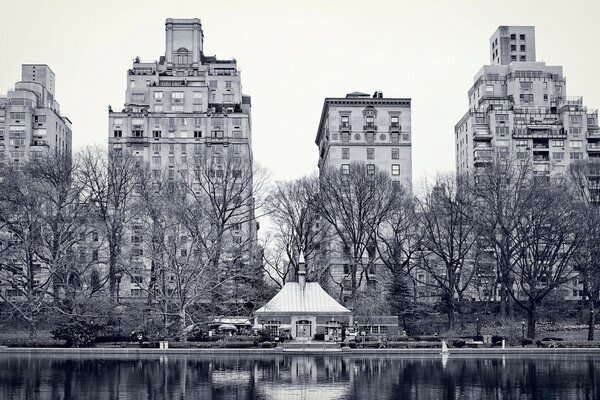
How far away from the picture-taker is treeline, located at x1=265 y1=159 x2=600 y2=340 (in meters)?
75.6

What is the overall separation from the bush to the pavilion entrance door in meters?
19.7

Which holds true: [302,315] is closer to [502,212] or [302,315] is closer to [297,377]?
[502,212]

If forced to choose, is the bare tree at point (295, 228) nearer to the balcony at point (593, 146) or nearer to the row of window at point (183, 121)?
the row of window at point (183, 121)

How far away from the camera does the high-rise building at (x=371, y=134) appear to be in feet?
368

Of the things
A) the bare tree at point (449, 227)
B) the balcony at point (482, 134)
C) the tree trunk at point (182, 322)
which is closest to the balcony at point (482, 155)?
the balcony at point (482, 134)

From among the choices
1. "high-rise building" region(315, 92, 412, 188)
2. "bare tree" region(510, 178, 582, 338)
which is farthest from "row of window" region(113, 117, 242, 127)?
"bare tree" region(510, 178, 582, 338)

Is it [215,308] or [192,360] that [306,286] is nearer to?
[215,308]

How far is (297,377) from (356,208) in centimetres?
4136

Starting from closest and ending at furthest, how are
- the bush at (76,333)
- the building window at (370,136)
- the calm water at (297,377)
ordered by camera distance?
the calm water at (297,377), the bush at (76,333), the building window at (370,136)

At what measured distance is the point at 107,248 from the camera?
78062mm

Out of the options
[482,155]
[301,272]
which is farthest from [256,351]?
[482,155]

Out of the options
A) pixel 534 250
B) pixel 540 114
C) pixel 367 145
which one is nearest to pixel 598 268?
pixel 534 250

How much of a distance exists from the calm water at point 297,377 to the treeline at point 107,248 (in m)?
9.83

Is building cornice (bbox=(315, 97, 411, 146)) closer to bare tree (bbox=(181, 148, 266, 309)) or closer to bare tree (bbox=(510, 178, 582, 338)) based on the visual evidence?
bare tree (bbox=(181, 148, 266, 309))
